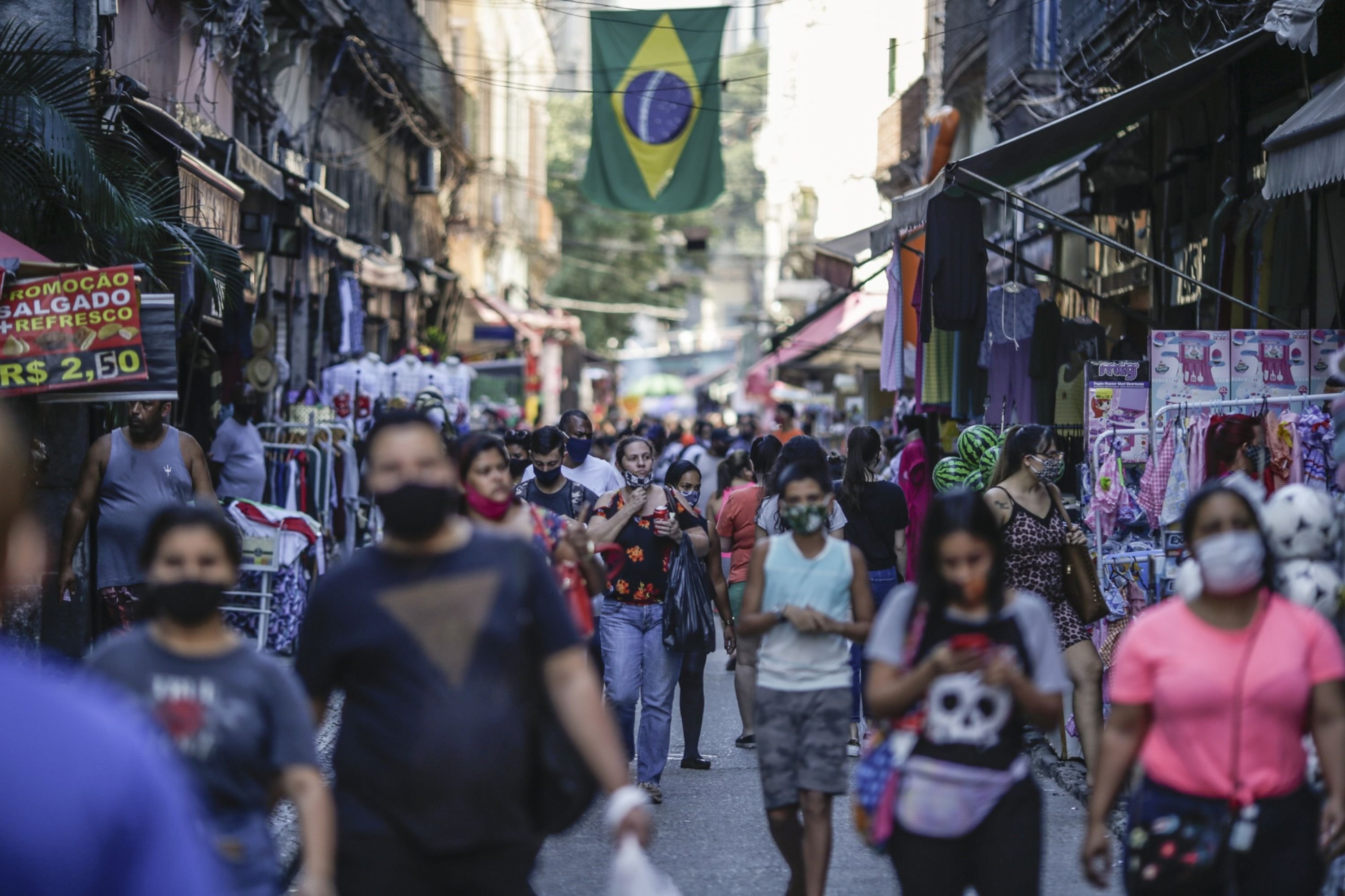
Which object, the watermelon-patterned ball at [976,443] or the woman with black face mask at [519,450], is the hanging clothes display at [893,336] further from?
the woman with black face mask at [519,450]

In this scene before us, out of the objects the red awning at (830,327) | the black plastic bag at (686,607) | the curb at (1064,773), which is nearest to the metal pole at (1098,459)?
the curb at (1064,773)

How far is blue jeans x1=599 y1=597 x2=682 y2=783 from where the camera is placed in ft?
27.7

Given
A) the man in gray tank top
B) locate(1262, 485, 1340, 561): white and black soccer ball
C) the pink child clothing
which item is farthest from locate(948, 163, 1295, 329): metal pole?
the pink child clothing

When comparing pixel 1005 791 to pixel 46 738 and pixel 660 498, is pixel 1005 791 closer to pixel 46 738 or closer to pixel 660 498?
pixel 46 738

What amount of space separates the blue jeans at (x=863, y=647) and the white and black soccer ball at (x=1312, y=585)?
3865 millimetres

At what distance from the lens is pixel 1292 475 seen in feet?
23.2

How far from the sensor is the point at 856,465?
929cm

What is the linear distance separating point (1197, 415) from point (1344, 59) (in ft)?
14.8

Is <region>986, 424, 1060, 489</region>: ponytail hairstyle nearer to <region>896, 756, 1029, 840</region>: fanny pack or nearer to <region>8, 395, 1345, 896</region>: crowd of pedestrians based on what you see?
<region>8, 395, 1345, 896</region>: crowd of pedestrians

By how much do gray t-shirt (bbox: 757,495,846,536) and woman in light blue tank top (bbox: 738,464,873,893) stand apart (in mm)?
2713

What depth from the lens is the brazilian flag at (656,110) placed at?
18688 mm

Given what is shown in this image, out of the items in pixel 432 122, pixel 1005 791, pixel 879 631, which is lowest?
pixel 1005 791

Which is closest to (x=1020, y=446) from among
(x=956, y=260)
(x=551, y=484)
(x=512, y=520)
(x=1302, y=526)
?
(x=551, y=484)

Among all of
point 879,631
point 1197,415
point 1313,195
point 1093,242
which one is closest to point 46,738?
point 879,631
